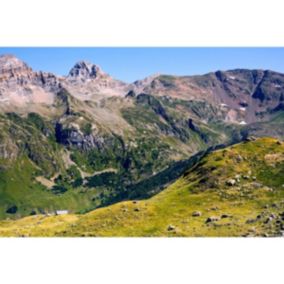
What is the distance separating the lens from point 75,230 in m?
111

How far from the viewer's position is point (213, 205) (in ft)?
358

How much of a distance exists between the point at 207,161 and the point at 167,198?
22.4 m

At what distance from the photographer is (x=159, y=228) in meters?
101

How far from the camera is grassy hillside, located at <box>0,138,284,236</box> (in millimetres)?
92875

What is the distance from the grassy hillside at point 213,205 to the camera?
9288cm
